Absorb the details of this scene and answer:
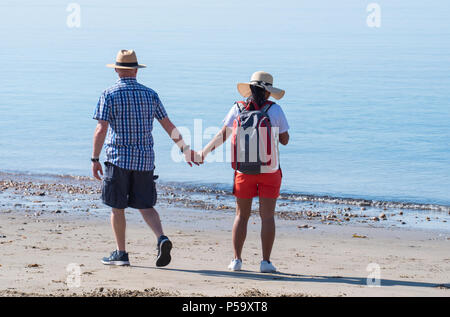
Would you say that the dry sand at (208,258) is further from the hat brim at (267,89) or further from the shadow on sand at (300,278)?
the hat brim at (267,89)

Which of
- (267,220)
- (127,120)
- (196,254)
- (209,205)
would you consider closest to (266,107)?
(267,220)

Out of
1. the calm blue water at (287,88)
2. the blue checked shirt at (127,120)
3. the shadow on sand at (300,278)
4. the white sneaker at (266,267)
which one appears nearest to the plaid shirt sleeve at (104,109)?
the blue checked shirt at (127,120)

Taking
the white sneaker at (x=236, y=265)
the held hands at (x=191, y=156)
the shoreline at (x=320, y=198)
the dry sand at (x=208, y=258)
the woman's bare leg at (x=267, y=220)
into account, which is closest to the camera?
the dry sand at (x=208, y=258)

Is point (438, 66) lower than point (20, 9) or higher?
lower

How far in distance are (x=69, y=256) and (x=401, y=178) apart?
784 cm

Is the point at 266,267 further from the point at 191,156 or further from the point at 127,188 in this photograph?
the point at 127,188

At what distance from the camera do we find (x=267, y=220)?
22.1 ft

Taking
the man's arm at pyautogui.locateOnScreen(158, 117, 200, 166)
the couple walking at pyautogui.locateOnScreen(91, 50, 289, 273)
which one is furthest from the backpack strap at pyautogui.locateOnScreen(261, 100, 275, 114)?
the man's arm at pyautogui.locateOnScreen(158, 117, 200, 166)

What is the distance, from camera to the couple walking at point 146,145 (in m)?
6.53

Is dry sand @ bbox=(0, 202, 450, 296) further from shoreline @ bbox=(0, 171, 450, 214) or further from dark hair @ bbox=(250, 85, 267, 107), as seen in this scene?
shoreline @ bbox=(0, 171, 450, 214)

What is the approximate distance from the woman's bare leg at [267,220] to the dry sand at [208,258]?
10.5 inches

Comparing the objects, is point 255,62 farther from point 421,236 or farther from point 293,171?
point 421,236

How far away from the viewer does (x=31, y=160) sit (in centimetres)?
1477
